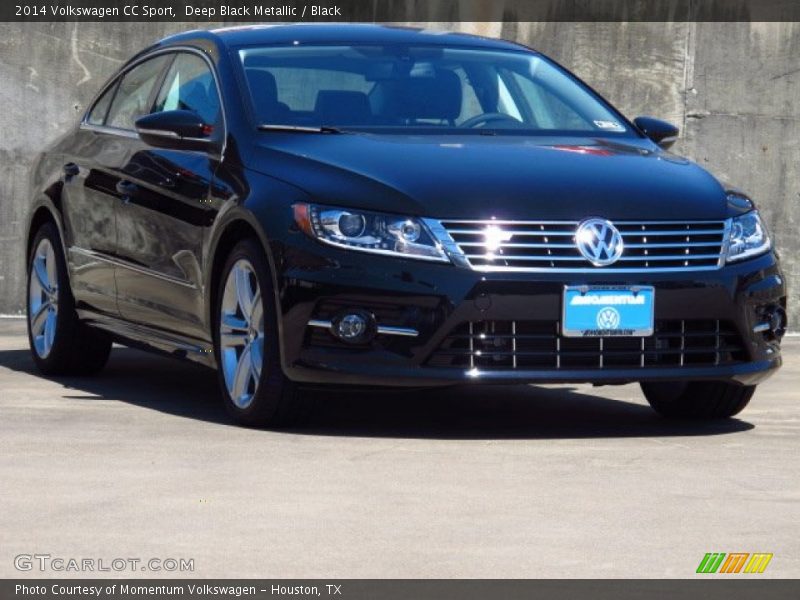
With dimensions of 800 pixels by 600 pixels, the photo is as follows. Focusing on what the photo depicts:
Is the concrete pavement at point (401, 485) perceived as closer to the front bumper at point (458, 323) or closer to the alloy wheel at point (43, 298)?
the front bumper at point (458, 323)

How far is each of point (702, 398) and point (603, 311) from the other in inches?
44.2

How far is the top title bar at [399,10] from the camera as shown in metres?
14.4

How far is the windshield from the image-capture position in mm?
9156

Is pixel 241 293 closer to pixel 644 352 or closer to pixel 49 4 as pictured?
pixel 644 352

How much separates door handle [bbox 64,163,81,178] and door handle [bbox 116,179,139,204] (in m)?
0.74

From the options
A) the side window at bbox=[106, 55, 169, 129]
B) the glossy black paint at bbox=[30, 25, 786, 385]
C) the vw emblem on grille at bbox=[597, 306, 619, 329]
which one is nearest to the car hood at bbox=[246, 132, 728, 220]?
the glossy black paint at bbox=[30, 25, 786, 385]

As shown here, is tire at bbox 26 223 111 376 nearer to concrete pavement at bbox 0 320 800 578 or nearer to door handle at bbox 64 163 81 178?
door handle at bbox 64 163 81 178

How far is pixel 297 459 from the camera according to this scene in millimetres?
7668

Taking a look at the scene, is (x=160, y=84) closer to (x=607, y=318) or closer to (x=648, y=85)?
(x=607, y=318)

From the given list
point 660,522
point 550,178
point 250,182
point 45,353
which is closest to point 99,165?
point 45,353

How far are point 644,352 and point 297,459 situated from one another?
144 centimetres

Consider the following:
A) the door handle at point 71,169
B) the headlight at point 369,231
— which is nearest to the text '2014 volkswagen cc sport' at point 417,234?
the headlight at point 369,231

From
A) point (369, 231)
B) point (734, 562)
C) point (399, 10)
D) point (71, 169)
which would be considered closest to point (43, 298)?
point (71, 169)

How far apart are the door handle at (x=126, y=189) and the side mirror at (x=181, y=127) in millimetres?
482
